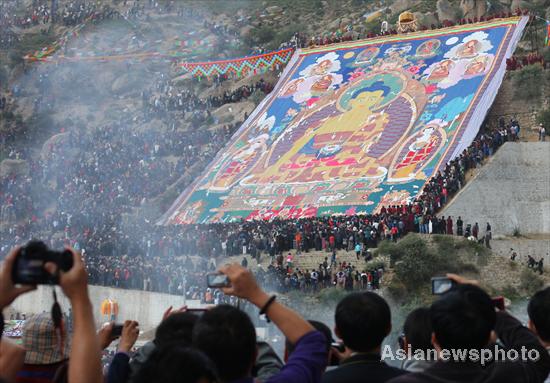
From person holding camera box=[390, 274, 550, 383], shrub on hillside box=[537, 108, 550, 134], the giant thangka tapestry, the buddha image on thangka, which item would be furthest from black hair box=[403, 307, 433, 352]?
shrub on hillside box=[537, 108, 550, 134]

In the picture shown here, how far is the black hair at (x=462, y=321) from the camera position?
159 inches

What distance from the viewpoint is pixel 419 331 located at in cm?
466

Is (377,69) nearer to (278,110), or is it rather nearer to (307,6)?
(278,110)

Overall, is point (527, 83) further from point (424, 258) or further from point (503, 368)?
point (503, 368)

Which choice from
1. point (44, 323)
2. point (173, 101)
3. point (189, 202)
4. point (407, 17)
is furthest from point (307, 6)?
point (44, 323)

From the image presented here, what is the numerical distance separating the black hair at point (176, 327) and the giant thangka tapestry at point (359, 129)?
76.3ft

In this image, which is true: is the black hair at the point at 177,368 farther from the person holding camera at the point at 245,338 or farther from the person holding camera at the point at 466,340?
the person holding camera at the point at 466,340

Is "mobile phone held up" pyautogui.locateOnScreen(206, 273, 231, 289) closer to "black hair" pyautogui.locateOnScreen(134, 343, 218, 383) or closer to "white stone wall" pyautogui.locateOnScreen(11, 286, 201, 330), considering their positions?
"black hair" pyautogui.locateOnScreen(134, 343, 218, 383)

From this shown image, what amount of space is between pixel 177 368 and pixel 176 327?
138 cm

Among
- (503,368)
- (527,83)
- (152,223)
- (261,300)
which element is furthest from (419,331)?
(152,223)

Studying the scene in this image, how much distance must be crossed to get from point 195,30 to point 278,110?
2296cm

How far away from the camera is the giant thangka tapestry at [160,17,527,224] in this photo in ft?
97.4

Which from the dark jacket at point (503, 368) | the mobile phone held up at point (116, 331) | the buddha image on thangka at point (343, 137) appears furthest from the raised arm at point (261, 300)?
the buddha image on thangka at point (343, 137)

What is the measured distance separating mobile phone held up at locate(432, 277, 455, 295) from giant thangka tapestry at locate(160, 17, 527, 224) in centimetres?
2319
